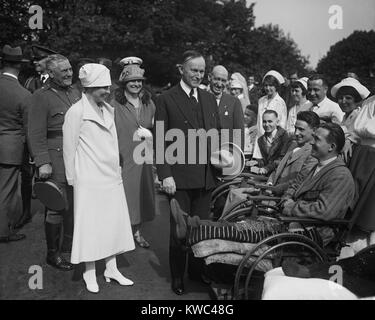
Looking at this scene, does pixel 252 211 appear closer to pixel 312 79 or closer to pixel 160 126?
pixel 160 126

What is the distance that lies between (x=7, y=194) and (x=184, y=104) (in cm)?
244

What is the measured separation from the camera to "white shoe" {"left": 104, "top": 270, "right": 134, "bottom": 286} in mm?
3707

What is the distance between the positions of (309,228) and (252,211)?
2.04ft

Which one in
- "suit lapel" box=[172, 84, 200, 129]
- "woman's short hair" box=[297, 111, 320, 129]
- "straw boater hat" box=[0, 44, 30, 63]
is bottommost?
"woman's short hair" box=[297, 111, 320, 129]

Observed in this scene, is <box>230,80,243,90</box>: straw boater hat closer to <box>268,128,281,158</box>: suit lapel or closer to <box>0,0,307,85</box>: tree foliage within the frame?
<box>268,128,281,158</box>: suit lapel

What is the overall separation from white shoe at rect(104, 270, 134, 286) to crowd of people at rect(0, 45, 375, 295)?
0.02m

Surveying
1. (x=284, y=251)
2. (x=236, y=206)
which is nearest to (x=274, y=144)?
(x=236, y=206)

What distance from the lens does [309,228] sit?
3.18 metres

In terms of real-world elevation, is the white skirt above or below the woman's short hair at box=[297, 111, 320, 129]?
below

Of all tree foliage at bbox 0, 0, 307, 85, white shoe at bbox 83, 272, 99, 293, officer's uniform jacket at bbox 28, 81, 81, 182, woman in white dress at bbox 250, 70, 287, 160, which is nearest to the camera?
white shoe at bbox 83, 272, 99, 293

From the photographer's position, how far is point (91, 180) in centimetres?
351

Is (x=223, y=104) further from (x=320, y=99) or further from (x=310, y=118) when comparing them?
(x=310, y=118)

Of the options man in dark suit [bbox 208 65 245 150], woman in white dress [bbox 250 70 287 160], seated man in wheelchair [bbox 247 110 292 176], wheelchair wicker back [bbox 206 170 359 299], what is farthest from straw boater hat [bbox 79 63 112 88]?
woman in white dress [bbox 250 70 287 160]
